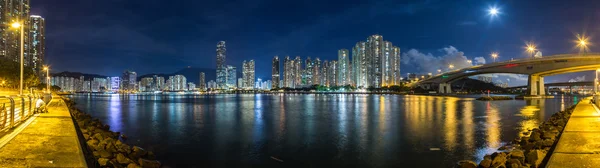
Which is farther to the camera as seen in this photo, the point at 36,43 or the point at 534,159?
the point at 36,43

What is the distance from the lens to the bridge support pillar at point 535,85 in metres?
84.4

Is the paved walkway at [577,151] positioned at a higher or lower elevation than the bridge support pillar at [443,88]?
lower

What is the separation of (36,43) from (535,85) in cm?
17469

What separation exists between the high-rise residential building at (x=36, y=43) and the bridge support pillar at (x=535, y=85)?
163 m

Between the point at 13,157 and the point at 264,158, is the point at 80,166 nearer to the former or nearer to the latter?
the point at 13,157

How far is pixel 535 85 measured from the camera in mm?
85750

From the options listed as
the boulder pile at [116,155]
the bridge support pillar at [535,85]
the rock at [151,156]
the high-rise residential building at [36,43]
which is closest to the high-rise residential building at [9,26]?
the high-rise residential building at [36,43]

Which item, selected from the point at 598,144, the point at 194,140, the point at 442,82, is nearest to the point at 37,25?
the point at 442,82

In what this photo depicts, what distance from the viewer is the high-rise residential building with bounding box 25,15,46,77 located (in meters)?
146

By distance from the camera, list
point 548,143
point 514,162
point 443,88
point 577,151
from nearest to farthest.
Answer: point 577,151, point 514,162, point 548,143, point 443,88

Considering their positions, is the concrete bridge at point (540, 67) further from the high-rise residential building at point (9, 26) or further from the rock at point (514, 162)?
the high-rise residential building at point (9, 26)

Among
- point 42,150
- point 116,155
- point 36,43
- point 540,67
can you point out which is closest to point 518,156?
point 116,155

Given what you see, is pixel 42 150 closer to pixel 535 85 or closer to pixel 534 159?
pixel 534 159

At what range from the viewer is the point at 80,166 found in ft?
26.2
